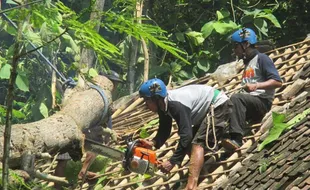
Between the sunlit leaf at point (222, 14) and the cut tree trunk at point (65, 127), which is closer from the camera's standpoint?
the cut tree trunk at point (65, 127)

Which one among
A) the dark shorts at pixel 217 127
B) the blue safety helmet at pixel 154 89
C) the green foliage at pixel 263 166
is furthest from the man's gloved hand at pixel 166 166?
the green foliage at pixel 263 166

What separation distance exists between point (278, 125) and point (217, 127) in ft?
1.83

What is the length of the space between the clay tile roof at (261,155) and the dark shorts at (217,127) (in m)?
0.21

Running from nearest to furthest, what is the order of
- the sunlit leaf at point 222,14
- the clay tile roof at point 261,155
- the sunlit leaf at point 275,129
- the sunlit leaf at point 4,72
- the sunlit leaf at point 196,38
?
the clay tile roof at point 261,155 < the sunlit leaf at point 275,129 < the sunlit leaf at point 4,72 < the sunlit leaf at point 222,14 < the sunlit leaf at point 196,38

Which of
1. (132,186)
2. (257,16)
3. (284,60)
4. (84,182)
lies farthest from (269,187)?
(257,16)

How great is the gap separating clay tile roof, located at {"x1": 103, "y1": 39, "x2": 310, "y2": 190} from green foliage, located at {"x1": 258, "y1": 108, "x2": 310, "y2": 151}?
0.17 ft

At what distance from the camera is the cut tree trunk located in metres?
6.25

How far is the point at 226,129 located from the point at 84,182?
176 cm

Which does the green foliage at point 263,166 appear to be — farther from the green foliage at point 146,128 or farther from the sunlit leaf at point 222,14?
the sunlit leaf at point 222,14

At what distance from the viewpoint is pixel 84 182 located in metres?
9.32

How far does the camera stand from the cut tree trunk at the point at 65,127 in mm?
6254

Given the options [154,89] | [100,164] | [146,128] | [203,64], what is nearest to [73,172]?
[100,164]

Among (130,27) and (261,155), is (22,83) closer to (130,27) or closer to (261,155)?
(261,155)

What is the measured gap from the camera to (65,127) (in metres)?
6.63
